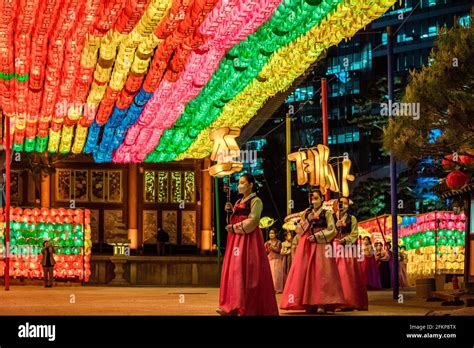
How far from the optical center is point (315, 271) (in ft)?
42.9

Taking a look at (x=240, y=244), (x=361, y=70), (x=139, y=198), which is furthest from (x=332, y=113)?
Result: (x=240, y=244)

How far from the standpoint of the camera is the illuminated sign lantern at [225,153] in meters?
12.3

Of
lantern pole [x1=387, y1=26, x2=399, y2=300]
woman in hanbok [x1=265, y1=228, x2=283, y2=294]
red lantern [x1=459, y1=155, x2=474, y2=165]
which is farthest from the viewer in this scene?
woman in hanbok [x1=265, y1=228, x2=283, y2=294]

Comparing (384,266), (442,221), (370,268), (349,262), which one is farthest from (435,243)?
(349,262)

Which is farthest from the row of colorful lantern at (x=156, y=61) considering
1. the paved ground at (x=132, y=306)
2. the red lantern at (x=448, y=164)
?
the paved ground at (x=132, y=306)

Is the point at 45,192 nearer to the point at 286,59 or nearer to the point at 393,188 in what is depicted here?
the point at 286,59

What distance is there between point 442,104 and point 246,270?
3.54 metres

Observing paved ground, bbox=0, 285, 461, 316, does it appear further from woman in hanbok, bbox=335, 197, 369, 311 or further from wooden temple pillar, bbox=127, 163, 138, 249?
wooden temple pillar, bbox=127, 163, 138, 249

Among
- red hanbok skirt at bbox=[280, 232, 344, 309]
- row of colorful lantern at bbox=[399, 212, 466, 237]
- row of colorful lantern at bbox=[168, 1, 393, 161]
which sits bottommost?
red hanbok skirt at bbox=[280, 232, 344, 309]

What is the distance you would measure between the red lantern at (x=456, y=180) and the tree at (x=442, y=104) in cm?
136

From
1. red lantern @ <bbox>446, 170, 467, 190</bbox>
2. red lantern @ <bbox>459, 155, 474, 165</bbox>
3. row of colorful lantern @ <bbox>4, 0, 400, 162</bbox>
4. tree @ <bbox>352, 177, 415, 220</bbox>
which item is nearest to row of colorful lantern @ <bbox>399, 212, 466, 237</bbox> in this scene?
row of colorful lantern @ <bbox>4, 0, 400, 162</bbox>

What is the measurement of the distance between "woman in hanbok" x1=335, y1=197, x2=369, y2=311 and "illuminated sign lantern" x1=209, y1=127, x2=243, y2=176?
2.20m

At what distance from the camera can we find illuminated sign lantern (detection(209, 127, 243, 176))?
40.2ft

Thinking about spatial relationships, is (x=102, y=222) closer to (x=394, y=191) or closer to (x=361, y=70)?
(x=394, y=191)
